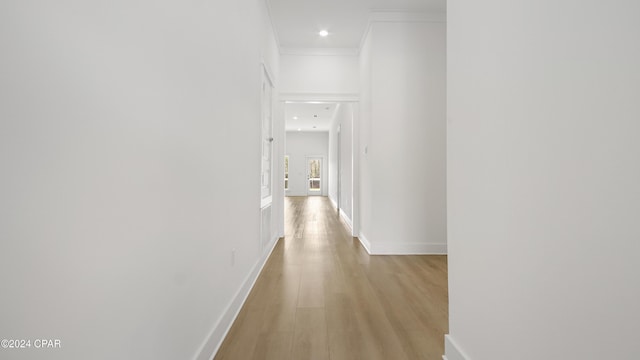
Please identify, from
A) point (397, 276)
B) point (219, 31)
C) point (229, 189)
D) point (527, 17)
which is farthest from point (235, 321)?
point (527, 17)

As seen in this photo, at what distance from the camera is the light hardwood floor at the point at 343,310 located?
65.7 inches

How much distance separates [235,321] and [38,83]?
1.79 metres

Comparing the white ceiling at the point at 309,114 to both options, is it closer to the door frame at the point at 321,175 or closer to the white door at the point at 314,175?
the door frame at the point at 321,175

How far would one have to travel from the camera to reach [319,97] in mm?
4578

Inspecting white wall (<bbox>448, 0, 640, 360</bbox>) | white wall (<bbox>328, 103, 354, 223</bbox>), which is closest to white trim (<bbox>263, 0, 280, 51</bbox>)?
white wall (<bbox>328, 103, 354, 223</bbox>)

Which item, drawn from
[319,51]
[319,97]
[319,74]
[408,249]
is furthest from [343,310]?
[319,51]

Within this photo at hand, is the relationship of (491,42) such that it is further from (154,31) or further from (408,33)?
(408,33)

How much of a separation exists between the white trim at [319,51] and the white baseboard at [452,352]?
13.7ft

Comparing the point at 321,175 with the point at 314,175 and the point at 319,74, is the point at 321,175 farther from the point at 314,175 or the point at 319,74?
the point at 319,74

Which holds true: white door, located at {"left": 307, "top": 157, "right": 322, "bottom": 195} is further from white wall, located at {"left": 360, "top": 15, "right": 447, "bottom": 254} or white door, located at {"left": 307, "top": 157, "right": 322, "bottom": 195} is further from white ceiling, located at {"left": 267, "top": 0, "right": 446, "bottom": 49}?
white wall, located at {"left": 360, "top": 15, "right": 447, "bottom": 254}

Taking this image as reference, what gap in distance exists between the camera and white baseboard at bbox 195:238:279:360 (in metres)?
1.50

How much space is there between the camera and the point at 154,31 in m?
1.03

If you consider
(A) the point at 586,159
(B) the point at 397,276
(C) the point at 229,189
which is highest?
(A) the point at 586,159

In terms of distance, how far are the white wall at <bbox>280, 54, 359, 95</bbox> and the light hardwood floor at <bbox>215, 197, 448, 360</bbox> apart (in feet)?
8.23
